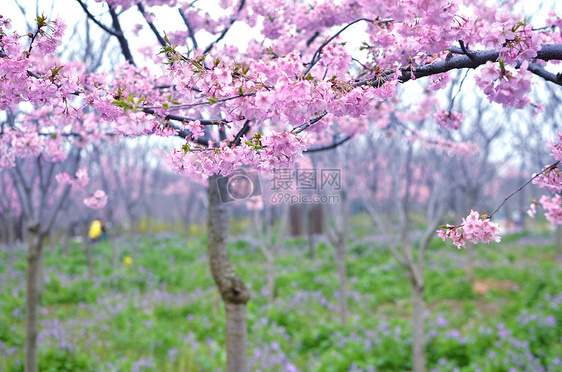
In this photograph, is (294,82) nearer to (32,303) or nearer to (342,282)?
(32,303)

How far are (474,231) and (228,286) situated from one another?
7.24ft

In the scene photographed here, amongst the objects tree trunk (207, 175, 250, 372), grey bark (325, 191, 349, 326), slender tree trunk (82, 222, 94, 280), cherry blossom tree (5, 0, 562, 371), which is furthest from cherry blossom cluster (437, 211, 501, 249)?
slender tree trunk (82, 222, 94, 280)

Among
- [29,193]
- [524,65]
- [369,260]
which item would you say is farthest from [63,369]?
[369,260]

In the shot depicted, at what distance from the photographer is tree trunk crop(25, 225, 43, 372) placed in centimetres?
392

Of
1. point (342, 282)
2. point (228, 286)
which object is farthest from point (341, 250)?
point (228, 286)

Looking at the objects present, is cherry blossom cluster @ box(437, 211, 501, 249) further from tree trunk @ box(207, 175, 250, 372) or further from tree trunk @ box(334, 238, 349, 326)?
tree trunk @ box(334, 238, 349, 326)

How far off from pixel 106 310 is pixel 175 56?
7073 mm

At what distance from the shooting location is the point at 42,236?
4328 mm

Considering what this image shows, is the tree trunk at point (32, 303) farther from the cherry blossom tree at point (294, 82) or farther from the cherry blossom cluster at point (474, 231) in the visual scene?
the cherry blossom cluster at point (474, 231)

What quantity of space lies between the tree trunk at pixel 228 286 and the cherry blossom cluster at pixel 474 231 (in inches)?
80.3

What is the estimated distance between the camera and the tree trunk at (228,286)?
330cm

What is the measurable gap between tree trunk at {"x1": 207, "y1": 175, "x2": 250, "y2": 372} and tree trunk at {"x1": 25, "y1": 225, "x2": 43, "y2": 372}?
221 centimetres

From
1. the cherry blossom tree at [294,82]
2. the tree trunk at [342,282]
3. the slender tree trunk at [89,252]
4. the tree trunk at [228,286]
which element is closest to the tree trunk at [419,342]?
the tree trunk at [342,282]

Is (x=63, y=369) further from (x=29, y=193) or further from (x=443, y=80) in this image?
(x=443, y=80)
